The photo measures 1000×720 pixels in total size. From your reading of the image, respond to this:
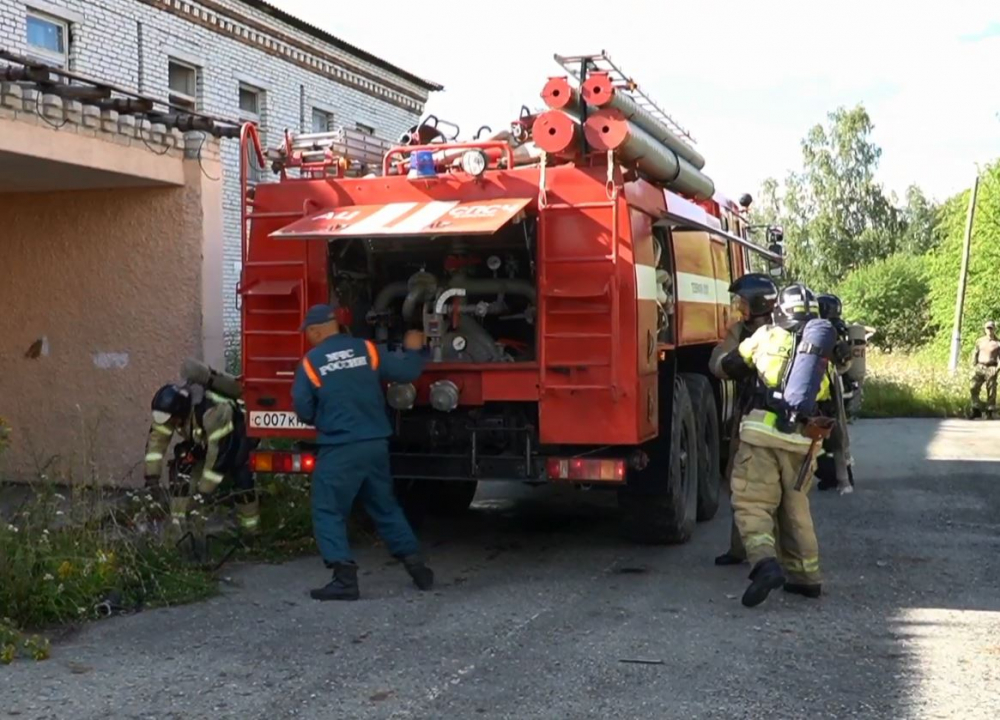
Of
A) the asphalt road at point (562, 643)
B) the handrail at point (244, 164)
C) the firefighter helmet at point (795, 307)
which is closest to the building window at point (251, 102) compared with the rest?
the handrail at point (244, 164)

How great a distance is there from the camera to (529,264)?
7.45 meters

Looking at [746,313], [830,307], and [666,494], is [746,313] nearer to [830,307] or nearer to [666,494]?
[666,494]

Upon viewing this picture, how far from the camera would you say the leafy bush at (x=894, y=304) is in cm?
4188

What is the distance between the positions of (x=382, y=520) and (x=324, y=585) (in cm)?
58

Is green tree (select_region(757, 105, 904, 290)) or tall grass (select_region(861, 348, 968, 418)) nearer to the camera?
tall grass (select_region(861, 348, 968, 418))

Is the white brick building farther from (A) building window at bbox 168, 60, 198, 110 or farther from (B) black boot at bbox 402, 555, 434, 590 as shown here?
(B) black boot at bbox 402, 555, 434, 590

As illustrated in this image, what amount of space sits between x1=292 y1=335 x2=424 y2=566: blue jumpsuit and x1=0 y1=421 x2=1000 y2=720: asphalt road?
1.25 ft

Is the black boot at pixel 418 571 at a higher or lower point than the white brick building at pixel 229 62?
lower

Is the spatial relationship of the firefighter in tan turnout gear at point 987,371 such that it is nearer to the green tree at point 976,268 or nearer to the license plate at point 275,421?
the green tree at point 976,268

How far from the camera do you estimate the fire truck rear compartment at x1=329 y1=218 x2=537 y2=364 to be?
731 cm

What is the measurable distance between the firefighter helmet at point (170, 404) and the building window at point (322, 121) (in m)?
11.6

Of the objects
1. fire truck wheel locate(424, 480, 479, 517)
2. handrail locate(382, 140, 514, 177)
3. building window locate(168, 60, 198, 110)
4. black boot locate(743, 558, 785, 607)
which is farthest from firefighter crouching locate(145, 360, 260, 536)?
building window locate(168, 60, 198, 110)

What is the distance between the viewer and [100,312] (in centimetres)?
1020

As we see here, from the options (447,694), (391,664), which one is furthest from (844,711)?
(391,664)
